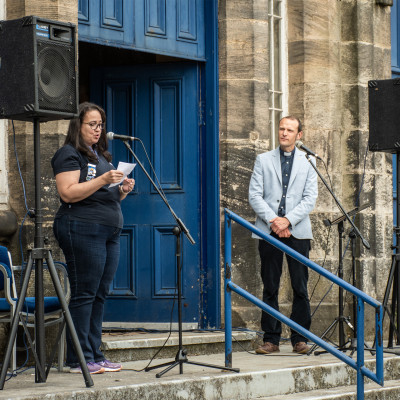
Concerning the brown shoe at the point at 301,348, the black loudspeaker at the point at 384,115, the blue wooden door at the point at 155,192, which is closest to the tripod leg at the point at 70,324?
the brown shoe at the point at 301,348

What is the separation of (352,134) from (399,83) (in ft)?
4.83

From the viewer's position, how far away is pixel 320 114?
32.5 feet

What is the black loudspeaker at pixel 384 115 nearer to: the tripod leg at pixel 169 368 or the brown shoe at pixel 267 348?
the brown shoe at pixel 267 348

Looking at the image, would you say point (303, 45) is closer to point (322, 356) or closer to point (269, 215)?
point (269, 215)

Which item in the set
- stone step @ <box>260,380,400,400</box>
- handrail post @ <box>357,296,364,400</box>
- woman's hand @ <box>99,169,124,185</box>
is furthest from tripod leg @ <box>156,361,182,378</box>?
woman's hand @ <box>99,169,124,185</box>

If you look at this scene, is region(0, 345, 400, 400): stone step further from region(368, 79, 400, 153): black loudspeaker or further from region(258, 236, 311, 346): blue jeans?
region(368, 79, 400, 153): black loudspeaker

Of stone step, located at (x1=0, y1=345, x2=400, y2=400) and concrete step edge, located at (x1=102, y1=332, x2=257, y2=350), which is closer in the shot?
stone step, located at (x1=0, y1=345, x2=400, y2=400)

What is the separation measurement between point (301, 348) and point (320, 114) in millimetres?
2678

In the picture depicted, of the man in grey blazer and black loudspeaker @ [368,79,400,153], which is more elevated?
black loudspeaker @ [368,79,400,153]

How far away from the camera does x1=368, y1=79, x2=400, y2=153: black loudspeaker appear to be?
8.70 metres

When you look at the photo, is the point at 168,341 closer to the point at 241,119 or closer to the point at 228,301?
the point at 228,301

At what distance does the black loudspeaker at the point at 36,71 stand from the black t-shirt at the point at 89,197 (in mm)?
379

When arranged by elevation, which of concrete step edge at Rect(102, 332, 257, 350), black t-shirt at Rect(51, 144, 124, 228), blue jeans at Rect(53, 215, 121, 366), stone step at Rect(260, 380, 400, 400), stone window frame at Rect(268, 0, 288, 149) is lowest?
stone step at Rect(260, 380, 400, 400)

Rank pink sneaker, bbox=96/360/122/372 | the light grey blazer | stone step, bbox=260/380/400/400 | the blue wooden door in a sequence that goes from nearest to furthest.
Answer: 1. pink sneaker, bbox=96/360/122/372
2. stone step, bbox=260/380/400/400
3. the light grey blazer
4. the blue wooden door
